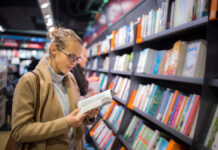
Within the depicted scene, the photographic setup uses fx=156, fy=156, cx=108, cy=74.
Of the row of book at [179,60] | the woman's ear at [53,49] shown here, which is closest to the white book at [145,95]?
the row of book at [179,60]

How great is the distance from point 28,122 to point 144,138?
3.61 feet

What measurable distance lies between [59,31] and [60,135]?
0.80m

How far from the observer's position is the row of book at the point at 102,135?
2.38 meters

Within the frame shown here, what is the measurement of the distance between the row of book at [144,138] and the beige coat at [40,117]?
0.78 metres

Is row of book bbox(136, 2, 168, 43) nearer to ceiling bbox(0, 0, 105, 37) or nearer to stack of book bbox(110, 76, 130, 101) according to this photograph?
stack of book bbox(110, 76, 130, 101)

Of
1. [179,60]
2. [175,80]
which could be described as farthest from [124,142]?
[179,60]

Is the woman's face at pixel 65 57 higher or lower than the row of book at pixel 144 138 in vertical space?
higher

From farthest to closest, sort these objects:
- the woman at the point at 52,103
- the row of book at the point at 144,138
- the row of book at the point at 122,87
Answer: the row of book at the point at 122,87 → the row of book at the point at 144,138 → the woman at the point at 52,103

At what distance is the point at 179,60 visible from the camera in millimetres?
1274

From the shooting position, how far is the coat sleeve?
983mm

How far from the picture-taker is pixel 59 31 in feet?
4.09

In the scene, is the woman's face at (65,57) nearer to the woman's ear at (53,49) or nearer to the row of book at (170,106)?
the woman's ear at (53,49)

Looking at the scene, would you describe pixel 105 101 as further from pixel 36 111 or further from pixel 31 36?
pixel 31 36

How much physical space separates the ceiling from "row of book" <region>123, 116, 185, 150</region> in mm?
4787
